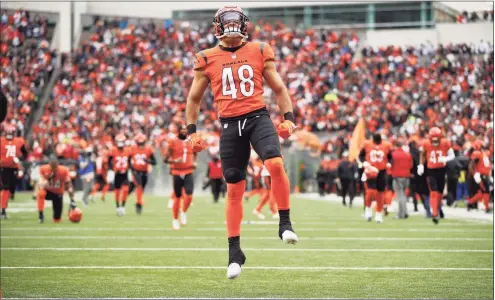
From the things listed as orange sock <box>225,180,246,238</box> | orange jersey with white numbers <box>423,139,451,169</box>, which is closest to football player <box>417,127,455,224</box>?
orange jersey with white numbers <box>423,139,451,169</box>

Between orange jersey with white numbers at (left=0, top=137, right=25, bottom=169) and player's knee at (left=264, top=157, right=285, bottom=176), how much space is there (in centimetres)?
1448

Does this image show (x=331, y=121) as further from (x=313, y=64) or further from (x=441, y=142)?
(x=441, y=142)

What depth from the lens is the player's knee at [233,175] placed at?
27.2 feet

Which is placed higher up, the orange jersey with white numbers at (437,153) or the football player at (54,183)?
the orange jersey with white numbers at (437,153)

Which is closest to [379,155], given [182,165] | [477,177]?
[477,177]

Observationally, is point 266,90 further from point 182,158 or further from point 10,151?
point 182,158

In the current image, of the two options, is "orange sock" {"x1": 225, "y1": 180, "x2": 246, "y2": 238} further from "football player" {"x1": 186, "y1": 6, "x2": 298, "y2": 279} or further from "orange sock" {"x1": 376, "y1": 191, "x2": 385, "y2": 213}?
A: "orange sock" {"x1": 376, "y1": 191, "x2": 385, "y2": 213}

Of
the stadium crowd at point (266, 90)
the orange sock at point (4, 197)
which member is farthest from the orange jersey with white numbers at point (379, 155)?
the stadium crowd at point (266, 90)

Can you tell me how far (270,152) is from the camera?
315 inches

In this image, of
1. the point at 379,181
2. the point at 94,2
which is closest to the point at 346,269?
the point at 379,181

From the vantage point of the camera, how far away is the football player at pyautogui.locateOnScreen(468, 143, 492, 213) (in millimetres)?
24375

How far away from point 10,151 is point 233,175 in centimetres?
1443

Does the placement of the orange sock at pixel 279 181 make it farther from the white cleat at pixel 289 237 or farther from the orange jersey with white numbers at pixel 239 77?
the orange jersey with white numbers at pixel 239 77

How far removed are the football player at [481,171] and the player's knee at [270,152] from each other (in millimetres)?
16894
